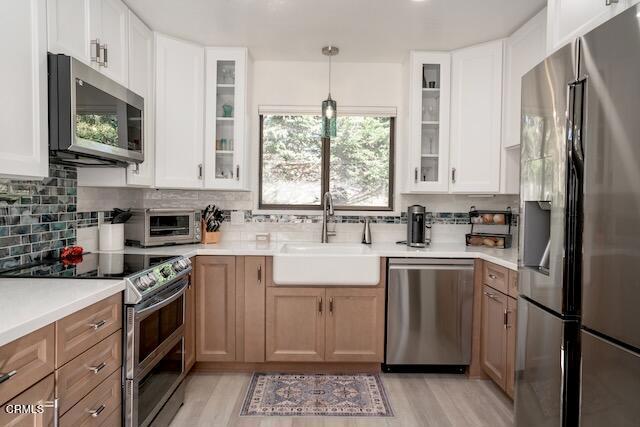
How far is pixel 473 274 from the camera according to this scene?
2.80m

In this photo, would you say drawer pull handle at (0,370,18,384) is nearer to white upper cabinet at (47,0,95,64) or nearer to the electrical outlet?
white upper cabinet at (47,0,95,64)

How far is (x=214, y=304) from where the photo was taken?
2.78 meters

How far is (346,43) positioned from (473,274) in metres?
1.92

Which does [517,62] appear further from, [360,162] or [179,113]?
[179,113]

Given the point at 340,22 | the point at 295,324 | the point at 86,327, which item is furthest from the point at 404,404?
the point at 340,22

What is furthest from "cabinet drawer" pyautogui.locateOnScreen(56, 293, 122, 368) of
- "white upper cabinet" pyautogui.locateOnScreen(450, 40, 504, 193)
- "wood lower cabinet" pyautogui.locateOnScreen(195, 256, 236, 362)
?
"white upper cabinet" pyautogui.locateOnScreen(450, 40, 504, 193)

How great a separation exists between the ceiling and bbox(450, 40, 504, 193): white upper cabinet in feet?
0.45

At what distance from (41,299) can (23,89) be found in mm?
829

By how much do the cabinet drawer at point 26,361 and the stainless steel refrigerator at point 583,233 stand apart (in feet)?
5.73

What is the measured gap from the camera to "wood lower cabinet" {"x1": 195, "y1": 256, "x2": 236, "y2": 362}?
2.77 metres

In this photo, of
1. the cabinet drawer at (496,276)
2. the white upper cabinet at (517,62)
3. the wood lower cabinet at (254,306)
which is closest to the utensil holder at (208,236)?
the wood lower cabinet at (254,306)

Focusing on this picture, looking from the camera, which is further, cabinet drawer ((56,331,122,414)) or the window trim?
the window trim

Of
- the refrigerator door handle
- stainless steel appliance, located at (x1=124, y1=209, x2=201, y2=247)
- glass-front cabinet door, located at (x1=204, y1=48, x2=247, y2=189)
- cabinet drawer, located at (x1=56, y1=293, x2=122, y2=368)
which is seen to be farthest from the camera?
glass-front cabinet door, located at (x1=204, y1=48, x2=247, y2=189)

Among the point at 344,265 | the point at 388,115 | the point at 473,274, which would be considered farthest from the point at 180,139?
the point at 473,274
